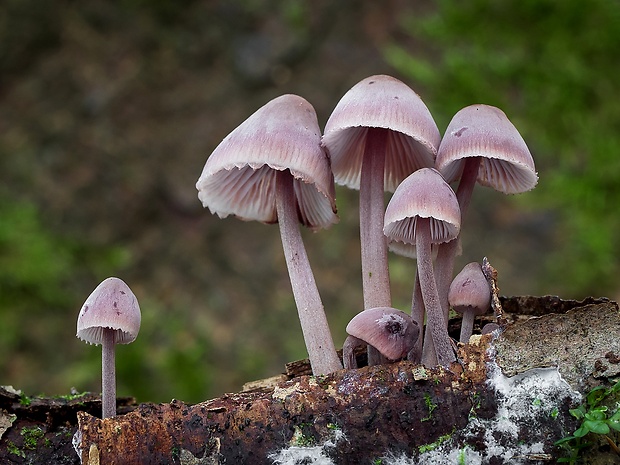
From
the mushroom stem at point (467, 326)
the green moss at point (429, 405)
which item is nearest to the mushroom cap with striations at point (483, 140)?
the mushroom stem at point (467, 326)

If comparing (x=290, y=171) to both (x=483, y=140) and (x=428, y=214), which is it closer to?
(x=428, y=214)

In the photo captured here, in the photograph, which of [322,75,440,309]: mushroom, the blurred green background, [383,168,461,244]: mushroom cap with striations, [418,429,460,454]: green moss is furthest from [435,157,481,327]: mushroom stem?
the blurred green background

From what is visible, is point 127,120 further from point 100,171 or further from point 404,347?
point 404,347

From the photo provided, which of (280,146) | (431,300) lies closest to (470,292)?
(431,300)

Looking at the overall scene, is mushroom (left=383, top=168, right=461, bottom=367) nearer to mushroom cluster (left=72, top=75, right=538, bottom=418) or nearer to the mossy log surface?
mushroom cluster (left=72, top=75, right=538, bottom=418)

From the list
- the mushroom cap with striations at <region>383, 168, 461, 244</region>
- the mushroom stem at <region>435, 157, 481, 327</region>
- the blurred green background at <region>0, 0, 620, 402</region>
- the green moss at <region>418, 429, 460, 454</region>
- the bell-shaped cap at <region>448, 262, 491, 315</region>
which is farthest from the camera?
the blurred green background at <region>0, 0, 620, 402</region>

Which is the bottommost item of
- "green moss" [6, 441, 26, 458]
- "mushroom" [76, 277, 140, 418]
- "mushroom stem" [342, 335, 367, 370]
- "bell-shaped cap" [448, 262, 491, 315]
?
"green moss" [6, 441, 26, 458]
